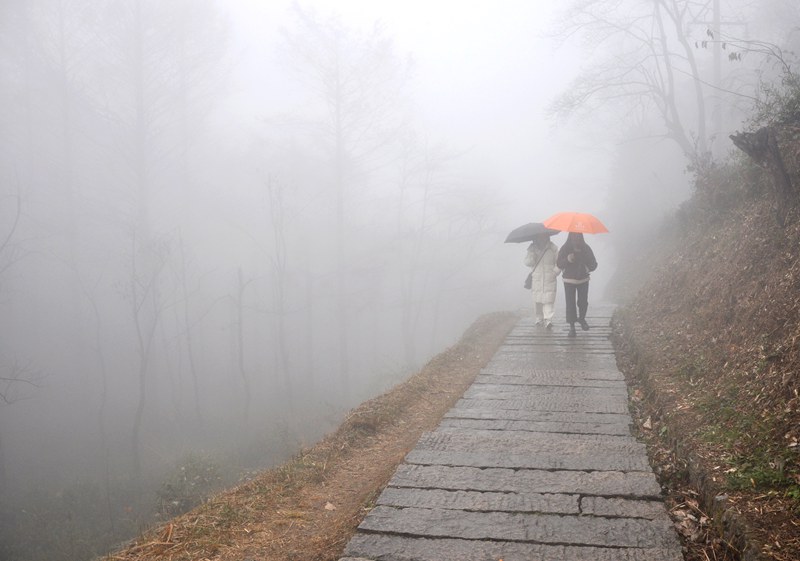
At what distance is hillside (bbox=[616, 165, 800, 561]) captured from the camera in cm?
350

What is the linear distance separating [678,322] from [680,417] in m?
4.05

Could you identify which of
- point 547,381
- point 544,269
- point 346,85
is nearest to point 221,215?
point 346,85

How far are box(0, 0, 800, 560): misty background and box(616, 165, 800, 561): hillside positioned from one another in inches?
254

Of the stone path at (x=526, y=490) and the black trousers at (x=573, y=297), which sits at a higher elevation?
the black trousers at (x=573, y=297)

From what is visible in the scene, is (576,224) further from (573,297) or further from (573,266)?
(573,297)

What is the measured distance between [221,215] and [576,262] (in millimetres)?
30255

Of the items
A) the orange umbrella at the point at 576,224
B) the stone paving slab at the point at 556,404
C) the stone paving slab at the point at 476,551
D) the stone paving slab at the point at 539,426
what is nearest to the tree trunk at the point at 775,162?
the orange umbrella at the point at 576,224

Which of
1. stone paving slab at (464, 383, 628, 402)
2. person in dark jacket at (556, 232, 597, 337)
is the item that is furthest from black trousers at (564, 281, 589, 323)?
stone paving slab at (464, 383, 628, 402)

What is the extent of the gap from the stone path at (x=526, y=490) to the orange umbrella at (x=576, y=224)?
12.2ft

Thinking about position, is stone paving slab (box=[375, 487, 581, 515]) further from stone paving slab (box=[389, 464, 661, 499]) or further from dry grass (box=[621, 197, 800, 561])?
dry grass (box=[621, 197, 800, 561])

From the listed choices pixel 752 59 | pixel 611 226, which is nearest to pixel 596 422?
pixel 611 226

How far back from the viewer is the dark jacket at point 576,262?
10.8 meters

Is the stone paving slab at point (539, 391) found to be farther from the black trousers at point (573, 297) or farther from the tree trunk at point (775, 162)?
the black trousers at point (573, 297)

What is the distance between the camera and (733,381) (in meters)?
5.49
